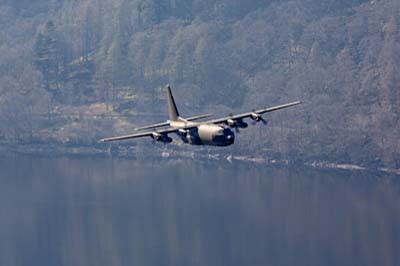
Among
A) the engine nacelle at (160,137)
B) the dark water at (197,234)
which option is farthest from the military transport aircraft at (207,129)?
the dark water at (197,234)

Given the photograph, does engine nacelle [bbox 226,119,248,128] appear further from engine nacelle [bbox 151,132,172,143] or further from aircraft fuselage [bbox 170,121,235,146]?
Answer: engine nacelle [bbox 151,132,172,143]

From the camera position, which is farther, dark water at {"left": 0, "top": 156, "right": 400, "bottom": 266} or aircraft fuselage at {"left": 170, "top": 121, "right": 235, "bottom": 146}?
dark water at {"left": 0, "top": 156, "right": 400, "bottom": 266}

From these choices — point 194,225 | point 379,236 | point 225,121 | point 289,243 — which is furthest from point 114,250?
point 225,121

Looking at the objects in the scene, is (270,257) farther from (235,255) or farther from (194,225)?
(194,225)

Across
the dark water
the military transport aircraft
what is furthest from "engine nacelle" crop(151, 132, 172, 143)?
the dark water

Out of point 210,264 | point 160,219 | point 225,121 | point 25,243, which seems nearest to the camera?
point 225,121

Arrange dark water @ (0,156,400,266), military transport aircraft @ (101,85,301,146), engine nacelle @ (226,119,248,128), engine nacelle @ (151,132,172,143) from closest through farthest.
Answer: military transport aircraft @ (101,85,301,146)
engine nacelle @ (226,119,248,128)
engine nacelle @ (151,132,172,143)
dark water @ (0,156,400,266)

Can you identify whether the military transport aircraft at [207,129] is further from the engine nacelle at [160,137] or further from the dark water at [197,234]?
the dark water at [197,234]

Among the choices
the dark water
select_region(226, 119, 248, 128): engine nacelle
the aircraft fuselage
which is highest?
select_region(226, 119, 248, 128): engine nacelle

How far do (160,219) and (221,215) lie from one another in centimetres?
1096

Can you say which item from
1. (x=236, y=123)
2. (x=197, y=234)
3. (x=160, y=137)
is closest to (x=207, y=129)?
(x=236, y=123)

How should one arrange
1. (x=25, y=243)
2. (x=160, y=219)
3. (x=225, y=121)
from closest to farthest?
1. (x=225, y=121)
2. (x=25, y=243)
3. (x=160, y=219)

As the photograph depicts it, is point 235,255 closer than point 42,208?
Yes

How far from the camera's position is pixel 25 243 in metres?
178
